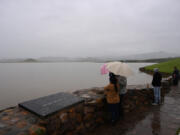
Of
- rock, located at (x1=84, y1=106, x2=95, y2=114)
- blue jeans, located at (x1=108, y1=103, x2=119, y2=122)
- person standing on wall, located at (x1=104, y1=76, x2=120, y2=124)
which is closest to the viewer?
rock, located at (x1=84, y1=106, x2=95, y2=114)

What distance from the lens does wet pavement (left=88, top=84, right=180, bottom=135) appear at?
9.15ft

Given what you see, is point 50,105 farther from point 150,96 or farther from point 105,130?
point 150,96

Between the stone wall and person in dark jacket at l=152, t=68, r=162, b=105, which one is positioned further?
person in dark jacket at l=152, t=68, r=162, b=105

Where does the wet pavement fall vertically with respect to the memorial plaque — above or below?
below

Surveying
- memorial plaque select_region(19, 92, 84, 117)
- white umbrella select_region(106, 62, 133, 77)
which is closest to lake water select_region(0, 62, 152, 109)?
memorial plaque select_region(19, 92, 84, 117)

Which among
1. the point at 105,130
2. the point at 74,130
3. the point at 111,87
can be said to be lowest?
the point at 105,130

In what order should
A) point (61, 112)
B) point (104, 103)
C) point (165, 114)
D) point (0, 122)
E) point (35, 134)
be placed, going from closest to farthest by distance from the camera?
point (35, 134), point (0, 122), point (61, 112), point (104, 103), point (165, 114)

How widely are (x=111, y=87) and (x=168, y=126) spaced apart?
1.77 meters

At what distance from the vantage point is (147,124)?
122 inches

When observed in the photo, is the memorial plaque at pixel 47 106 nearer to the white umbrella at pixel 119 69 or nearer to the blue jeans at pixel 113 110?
the blue jeans at pixel 113 110

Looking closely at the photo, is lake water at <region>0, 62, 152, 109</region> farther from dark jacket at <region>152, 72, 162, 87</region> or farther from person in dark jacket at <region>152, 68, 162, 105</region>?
dark jacket at <region>152, 72, 162, 87</region>

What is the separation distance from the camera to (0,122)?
1859mm

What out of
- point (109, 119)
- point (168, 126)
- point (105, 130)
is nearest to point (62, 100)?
point (105, 130)

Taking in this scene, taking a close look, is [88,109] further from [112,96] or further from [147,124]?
[147,124]
